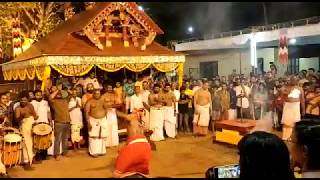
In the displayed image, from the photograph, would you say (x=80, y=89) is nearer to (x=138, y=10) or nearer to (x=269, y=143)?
(x=138, y=10)

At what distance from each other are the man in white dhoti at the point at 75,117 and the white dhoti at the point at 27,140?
4.83 feet

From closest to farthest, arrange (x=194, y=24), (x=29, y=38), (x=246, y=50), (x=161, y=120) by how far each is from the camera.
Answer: (x=161, y=120) → (x=29, y=38) → (x=246, y=50) → (x=194, y=24)

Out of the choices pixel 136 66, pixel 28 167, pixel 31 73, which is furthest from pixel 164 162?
pixel 31 73

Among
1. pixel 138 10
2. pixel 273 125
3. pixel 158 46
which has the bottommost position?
pixel 273 125

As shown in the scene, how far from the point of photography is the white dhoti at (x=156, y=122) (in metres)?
10.9

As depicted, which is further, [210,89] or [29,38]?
[29,38]

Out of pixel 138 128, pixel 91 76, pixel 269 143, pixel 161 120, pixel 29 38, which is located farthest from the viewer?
pixel 29 38

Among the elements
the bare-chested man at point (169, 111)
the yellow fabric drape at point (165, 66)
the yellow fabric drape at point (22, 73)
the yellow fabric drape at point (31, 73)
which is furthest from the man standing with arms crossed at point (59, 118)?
the yellow fabric drape at point (22, 73)

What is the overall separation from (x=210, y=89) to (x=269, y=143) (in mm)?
10616

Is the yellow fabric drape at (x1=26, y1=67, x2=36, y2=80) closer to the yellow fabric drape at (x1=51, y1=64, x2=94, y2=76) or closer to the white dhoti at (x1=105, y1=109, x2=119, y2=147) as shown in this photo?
the yellow fabric drape at (x1=51, y1=64, x2=94, y2=76)

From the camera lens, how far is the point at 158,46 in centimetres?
1291

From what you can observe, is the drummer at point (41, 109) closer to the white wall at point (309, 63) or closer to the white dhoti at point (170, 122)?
the white dhoti at point (170, 122)

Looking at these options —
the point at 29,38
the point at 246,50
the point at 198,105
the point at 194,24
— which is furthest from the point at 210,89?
the point at 194,24

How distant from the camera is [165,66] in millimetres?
12477
